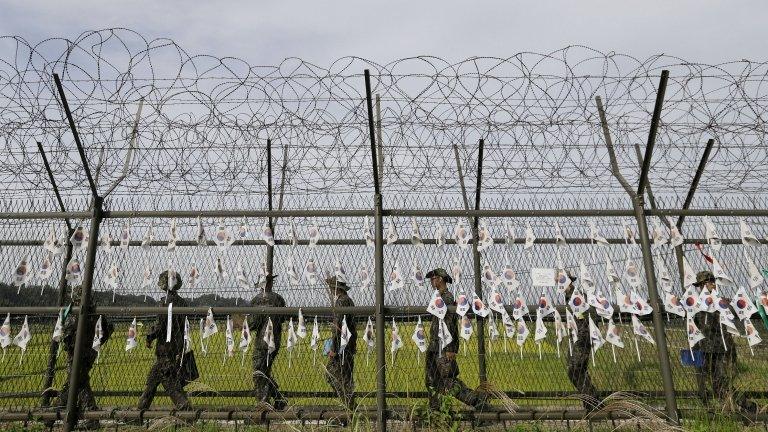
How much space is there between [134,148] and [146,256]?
3.24 feet

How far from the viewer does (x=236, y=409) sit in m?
4.11

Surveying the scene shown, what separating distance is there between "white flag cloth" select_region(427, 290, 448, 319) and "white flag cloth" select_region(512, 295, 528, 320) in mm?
552

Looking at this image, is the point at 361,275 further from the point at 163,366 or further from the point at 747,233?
the point at 747,233

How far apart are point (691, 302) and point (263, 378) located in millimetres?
4076

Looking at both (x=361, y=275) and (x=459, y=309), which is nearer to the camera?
(x=459, y=309)

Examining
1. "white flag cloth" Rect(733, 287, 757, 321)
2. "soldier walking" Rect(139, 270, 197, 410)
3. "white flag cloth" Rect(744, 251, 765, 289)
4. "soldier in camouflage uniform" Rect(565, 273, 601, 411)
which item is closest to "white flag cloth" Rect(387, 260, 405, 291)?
"soldier in camouflage uniform" Rect(565, 273, 601, 411)

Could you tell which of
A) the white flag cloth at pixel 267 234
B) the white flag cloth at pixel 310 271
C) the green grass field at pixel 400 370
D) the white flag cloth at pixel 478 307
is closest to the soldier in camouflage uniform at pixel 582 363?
the green grass field at pixel 400 370

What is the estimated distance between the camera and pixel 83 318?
418 centimetres

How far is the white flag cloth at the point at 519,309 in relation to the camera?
4.08 meters

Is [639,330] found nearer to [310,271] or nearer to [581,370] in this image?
[581,370]

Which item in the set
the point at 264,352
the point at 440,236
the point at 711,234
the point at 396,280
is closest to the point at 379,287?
the point at 396,280

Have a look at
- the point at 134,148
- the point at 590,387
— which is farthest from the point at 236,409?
the point at 590,387

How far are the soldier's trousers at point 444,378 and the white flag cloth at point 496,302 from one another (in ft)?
2.35

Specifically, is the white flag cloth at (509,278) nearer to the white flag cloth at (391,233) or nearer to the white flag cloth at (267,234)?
the white flag cloth at (391,233)
